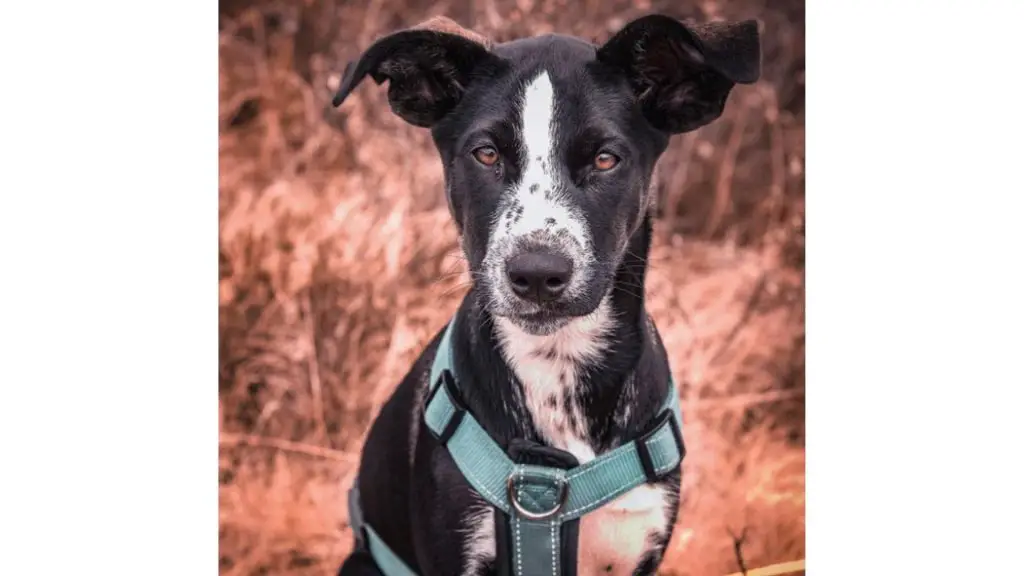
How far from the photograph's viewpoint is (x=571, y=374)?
240 cm

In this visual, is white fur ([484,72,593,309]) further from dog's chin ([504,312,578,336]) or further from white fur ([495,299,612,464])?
white fur ([495,299,612,464])

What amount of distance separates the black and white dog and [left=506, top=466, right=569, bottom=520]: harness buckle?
0.19 ft

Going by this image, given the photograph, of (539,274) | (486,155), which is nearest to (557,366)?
(539,274)

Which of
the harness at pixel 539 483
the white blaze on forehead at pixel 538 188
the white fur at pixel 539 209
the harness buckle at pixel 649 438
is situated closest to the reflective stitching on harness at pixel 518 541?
the harness at pixel 539 483

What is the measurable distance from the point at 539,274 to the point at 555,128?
1.05 feet

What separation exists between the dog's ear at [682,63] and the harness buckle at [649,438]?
638 millimetres

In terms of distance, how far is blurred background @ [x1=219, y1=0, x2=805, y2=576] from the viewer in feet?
9.48

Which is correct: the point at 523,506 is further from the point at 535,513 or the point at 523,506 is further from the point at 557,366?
the point at 557,366

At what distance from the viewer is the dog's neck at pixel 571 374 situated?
92.9 inches

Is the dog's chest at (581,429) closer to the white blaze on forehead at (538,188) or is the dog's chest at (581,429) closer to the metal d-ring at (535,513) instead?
the metal d-ring at (535,513)

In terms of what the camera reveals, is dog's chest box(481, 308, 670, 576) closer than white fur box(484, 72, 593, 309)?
No

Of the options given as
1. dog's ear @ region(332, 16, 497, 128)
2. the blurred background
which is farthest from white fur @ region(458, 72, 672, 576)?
the blurred background
